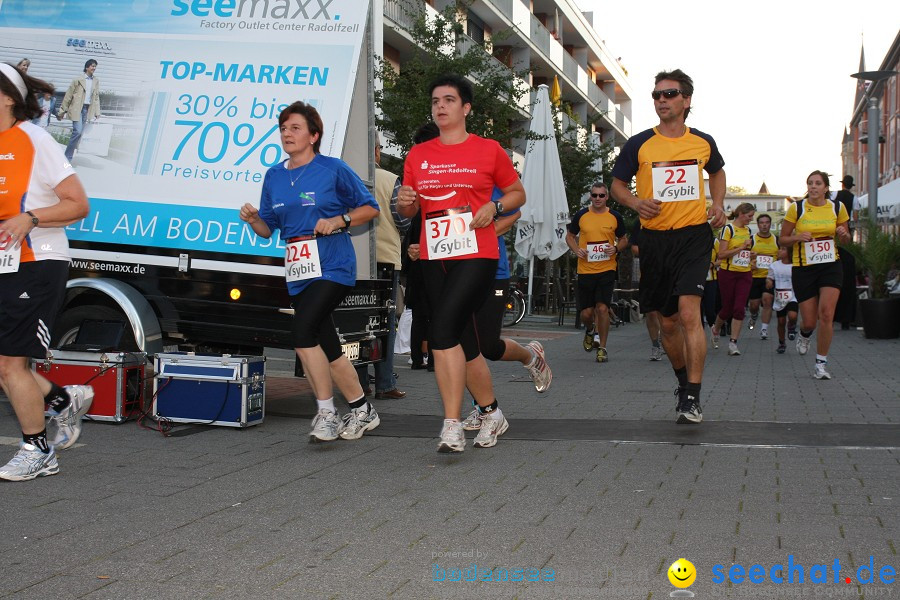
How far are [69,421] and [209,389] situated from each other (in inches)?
49.4

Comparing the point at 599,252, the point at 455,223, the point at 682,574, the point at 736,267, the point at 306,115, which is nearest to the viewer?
the point at 682,574

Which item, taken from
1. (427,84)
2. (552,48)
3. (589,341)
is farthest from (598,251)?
(552,48)

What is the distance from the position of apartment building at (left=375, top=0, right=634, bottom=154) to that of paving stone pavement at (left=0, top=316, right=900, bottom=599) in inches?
671

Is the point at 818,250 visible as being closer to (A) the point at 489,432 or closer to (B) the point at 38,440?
(A) the point at 489,432

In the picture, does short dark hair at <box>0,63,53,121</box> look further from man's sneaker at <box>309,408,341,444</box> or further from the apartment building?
the apartment building

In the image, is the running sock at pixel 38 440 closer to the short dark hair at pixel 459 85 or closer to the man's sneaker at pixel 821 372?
the short dark hair at pixel 459 85

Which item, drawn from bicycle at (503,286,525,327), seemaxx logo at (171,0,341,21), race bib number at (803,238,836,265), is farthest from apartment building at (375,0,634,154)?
seemaxx logo at (171,0,341,21)

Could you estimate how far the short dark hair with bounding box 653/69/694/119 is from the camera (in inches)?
280

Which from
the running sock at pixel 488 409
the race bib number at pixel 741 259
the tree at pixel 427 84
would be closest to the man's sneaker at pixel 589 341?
the race bib number at pixel 741 259

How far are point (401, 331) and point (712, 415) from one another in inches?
226

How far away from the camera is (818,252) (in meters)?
10.4

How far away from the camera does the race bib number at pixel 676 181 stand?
23.1 ft

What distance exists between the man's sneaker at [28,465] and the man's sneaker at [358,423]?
178cm

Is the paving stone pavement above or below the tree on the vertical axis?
below
